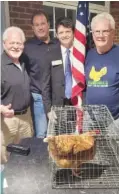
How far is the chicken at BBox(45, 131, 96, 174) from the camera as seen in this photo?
4.21ft

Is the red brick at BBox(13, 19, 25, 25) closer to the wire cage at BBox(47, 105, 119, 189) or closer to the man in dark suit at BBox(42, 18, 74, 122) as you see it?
the man in dark suit at BBox(42, 18, 74, 122)

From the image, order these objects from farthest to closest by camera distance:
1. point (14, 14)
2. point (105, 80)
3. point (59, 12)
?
point (59, 12)
point (14, 14)
point (105, 80)

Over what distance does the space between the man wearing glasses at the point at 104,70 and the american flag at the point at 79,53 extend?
96 millimetres

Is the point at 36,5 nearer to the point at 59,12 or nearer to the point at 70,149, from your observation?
the point at 59,12

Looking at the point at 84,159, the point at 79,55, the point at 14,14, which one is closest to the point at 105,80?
the point at 79,55

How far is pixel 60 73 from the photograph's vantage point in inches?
89.1

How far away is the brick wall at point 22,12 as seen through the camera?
3.17m

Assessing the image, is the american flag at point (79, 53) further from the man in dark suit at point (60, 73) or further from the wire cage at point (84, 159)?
the wire cage at point (84, 159)

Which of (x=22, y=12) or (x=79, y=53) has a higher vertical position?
(x=22, y=12)

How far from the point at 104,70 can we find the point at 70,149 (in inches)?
33.6

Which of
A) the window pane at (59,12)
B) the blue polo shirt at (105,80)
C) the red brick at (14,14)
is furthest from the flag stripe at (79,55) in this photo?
the window pane at (59,12)

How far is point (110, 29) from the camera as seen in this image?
6.69 ft

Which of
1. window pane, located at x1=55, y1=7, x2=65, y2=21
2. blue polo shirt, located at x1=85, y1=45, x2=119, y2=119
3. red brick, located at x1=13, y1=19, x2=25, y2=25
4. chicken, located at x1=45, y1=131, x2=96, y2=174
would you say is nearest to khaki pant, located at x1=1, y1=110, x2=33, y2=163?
blue polo shirt, located at x1=85, y1=45, x2=119, y2=119

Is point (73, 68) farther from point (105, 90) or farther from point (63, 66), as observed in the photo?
point (105, 90)
